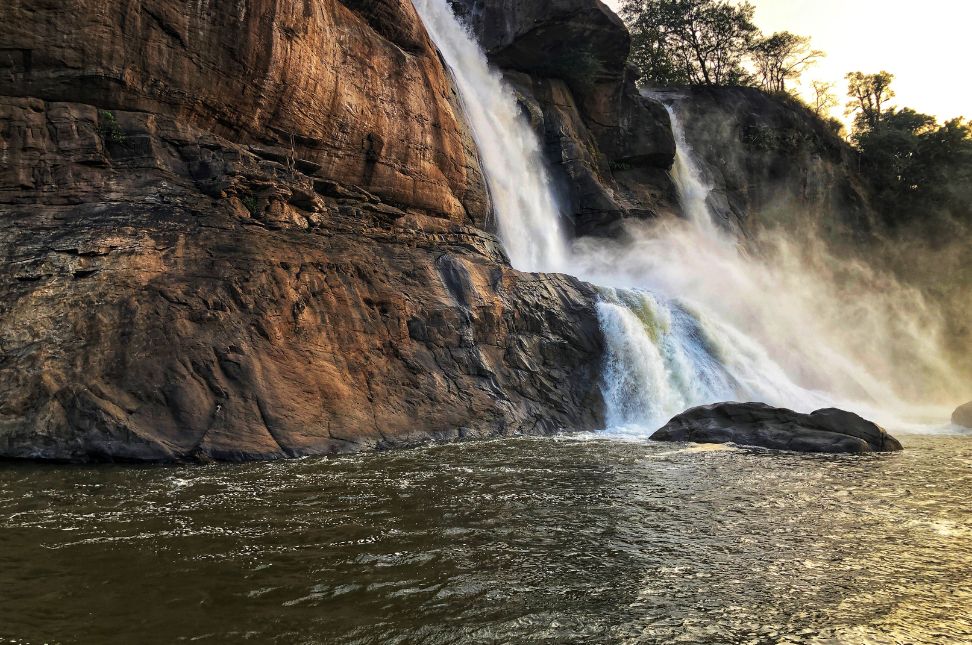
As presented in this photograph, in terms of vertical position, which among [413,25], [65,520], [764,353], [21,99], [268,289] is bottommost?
[65,520]

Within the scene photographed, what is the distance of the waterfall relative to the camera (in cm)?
2250

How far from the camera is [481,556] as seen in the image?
557 cm

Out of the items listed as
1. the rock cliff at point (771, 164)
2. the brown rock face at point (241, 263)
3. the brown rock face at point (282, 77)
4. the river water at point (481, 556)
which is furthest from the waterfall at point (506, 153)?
the rock cliff at point (771, 164)

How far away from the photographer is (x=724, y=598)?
15.4 feet

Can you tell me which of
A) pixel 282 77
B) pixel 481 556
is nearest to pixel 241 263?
pixel 282 77

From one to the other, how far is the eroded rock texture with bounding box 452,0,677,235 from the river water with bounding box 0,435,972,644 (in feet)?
67.6

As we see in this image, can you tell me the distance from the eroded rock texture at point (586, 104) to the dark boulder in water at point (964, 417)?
1442 cm

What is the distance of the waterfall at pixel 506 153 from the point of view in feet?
73.8

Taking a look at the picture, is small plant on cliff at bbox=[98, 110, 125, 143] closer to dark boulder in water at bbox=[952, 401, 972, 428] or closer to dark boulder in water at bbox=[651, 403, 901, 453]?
dark boulder in water at bbox=[651, 403, 901, 453]

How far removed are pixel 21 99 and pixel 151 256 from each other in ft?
13.7

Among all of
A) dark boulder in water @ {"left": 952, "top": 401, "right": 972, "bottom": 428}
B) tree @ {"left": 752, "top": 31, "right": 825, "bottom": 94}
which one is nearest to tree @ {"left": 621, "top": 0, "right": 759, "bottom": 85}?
tree @ {"left": 752, "top": 31, "right": 825, "bottom": 94}

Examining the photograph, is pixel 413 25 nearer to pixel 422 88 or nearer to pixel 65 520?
pixel 422 88

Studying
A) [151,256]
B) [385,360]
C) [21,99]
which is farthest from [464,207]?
[21,99]

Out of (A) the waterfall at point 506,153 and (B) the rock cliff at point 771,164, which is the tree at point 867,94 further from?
(A) the waterfall at point 506,153
